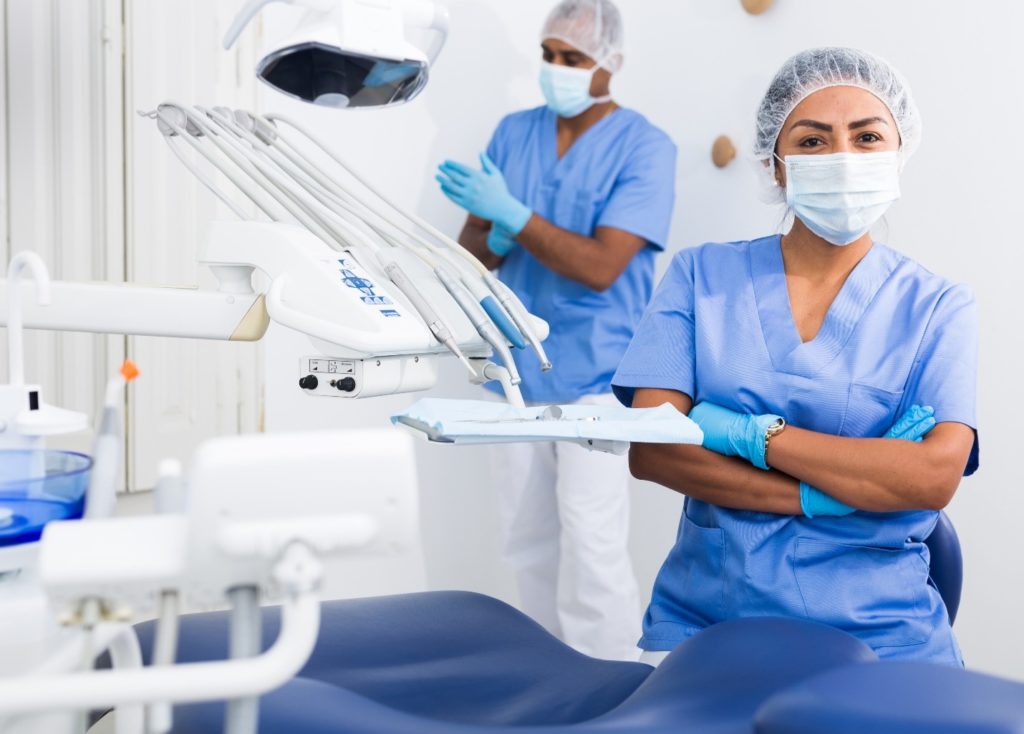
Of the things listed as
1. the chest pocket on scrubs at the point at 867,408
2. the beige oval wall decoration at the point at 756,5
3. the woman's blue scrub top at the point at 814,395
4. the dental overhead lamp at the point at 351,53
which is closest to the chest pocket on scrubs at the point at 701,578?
the woman's blue scrub top at the point at 814,395

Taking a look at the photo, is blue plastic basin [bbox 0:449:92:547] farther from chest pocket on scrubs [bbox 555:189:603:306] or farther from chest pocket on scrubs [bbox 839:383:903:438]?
chest pocket on scrubs [bbox 555:189:603:306]

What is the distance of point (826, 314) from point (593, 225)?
1.14 meters

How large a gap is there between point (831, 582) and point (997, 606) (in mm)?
1204

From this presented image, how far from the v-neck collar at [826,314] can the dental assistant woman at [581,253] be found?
0.95 m

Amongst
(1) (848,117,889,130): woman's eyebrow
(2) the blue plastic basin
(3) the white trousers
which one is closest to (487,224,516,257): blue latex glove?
(3) the white trousers

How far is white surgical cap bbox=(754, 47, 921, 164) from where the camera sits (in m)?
1.52

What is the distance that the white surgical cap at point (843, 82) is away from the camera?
4.98 ft

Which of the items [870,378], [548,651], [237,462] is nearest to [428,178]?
[870,378]

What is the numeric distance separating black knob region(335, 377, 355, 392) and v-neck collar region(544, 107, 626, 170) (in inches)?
59.0

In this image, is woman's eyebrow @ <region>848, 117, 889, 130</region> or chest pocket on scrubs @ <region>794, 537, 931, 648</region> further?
woman's eyebrow @ <region>848, 117, 889, 130</region>

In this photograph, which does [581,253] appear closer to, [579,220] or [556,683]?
[579,220]

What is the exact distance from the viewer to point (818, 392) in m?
1.44

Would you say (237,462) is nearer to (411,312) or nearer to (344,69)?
(411,312)

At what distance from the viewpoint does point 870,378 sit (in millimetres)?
1432
